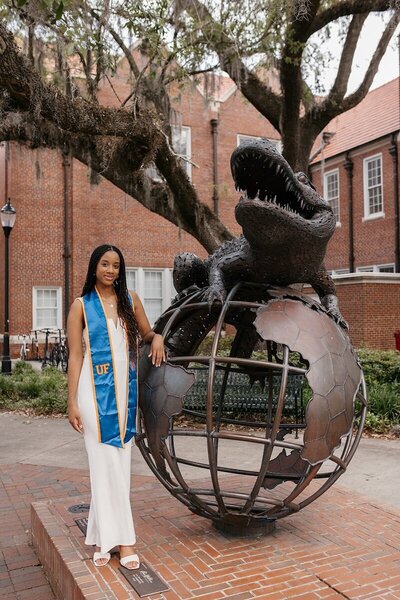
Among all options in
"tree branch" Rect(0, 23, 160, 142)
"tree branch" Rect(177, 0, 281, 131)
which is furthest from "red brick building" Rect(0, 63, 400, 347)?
"tree branch" Rect(0, 23, 160, 142)

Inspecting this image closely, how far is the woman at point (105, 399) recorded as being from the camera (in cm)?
320

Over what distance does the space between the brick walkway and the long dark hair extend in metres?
1.35

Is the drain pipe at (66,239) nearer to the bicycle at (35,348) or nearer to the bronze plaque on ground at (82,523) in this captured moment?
the bicycle at (35,348)

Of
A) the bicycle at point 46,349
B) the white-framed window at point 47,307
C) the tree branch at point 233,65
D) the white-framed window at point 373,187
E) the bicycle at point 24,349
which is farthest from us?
the white-framed window at point 373,187

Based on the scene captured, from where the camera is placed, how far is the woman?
3203mm

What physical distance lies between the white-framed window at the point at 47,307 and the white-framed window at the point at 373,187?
471 inches

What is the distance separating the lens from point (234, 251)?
3949 millimetres

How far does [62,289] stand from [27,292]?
1.11 meters

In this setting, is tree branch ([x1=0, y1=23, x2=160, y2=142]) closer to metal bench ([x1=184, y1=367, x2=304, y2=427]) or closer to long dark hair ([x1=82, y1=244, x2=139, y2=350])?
metal bench ([x1=184, y1=367, x2=304, y2=427])

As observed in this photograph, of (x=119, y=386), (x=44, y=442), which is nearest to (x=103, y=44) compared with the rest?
(x=44, y=442)

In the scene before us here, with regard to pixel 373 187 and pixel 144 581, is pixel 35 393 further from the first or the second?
pixel 373 187

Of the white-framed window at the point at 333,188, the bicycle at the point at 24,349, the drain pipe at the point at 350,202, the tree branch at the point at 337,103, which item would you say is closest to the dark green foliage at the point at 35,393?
the bicycle at the point at 24,349

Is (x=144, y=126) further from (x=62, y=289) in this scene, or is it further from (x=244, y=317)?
(x=62, y=289)

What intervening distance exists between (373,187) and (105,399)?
2049 centimetres
